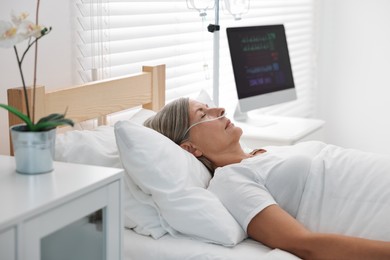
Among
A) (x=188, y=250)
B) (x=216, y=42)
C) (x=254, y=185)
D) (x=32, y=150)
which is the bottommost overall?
(x=188, y=250)

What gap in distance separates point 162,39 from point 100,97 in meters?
0.72

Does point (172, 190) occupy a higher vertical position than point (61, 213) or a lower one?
lower

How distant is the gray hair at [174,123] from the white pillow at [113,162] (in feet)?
0.63

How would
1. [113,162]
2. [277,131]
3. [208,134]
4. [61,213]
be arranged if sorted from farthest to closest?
[277,131] < [208,134] < [113,162] < [61,213]

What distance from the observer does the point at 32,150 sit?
133 cm

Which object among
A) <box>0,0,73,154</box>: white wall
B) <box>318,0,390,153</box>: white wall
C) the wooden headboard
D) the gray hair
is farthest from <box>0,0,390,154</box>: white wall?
<box>0,0,73,154</box>: white wall

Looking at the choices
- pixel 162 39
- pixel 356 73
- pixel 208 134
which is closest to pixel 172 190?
pixel 208 134

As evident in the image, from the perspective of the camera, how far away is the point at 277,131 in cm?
281

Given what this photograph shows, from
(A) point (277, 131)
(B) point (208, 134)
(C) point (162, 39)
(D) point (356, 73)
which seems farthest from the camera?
(D) point (356, 73)

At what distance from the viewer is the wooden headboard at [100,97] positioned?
1.74m

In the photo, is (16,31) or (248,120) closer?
(16,31)

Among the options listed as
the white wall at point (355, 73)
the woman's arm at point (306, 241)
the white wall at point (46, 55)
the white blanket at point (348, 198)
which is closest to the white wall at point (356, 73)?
the white wall at point (355, 73)

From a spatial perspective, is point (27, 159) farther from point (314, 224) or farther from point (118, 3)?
point (118, 3)

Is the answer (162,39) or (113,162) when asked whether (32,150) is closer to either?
(113,162)
